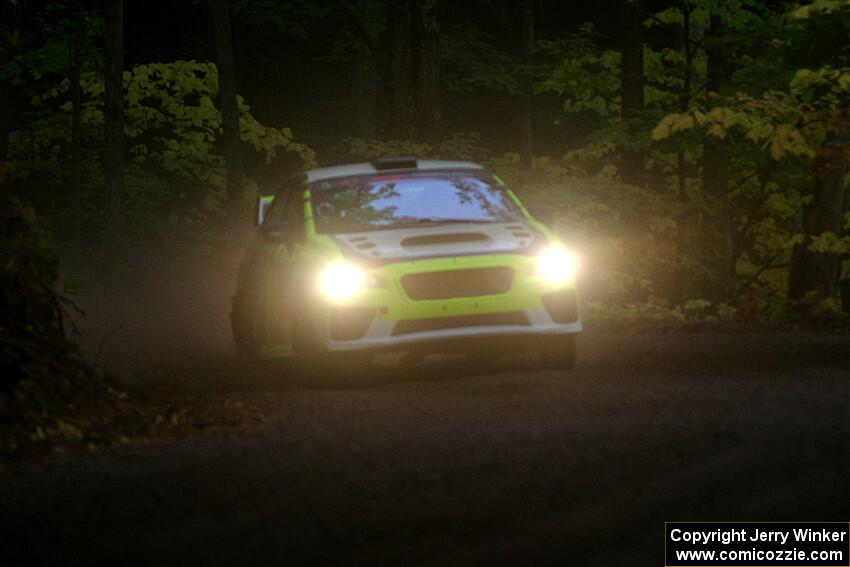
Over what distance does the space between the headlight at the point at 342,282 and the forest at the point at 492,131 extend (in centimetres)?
184

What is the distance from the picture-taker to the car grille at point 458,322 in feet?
38.3

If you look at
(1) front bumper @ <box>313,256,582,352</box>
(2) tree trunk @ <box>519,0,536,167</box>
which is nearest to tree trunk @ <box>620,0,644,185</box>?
(2) tree trunk @ <box>519,0,536,167</box>

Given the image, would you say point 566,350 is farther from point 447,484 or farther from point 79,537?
point 79,537

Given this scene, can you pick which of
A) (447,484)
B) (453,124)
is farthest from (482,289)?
(453,124)

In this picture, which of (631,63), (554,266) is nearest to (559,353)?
(554,266)

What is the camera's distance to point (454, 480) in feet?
24.4

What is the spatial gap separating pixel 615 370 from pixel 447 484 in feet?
17.4

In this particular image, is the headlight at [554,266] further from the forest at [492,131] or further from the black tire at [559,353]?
the forest at [492,131]

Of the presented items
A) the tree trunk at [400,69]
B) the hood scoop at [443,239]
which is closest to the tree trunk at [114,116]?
the tree trunk at [400,69]

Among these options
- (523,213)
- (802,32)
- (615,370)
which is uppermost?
(802,32)

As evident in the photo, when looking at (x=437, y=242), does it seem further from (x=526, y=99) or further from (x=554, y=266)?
(x=526, y=99)

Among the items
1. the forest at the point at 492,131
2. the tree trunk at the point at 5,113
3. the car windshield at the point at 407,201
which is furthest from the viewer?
the tree trunk at the point at 5,113

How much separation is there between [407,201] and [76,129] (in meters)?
19.6

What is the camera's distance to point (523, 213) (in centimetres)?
1306
